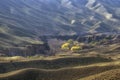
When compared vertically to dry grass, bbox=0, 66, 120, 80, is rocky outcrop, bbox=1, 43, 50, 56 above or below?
above

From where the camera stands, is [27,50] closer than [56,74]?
No

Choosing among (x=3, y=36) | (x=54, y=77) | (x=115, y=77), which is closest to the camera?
(x=115, y=77)

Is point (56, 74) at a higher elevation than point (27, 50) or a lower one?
lower

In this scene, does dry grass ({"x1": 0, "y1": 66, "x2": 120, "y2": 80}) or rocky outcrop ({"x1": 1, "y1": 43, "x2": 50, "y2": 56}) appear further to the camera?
rocky outcrop ({"x1": 1, "y1": 43, "x2": 50, "y2": 56})

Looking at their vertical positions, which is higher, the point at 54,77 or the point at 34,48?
the point at 34,48

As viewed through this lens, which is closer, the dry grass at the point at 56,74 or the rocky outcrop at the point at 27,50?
the dry grass at the point at 56,74

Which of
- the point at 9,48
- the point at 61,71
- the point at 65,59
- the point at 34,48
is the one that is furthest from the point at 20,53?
the point at 61,71

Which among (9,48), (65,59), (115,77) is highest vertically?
(9,48)

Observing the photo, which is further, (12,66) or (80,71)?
(12,66)

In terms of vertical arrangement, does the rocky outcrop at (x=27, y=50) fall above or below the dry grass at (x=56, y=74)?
above

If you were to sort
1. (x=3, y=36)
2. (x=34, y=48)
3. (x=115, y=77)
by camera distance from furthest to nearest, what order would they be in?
(x=3, y=36), (x=34, y=48), (x=115, y=77)

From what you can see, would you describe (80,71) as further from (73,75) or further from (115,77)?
(115,77)
